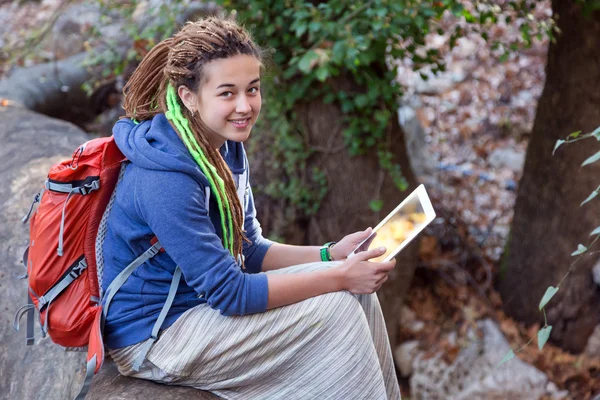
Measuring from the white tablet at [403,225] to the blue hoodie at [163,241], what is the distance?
1.56ft

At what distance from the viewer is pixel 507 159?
6477 millimetres

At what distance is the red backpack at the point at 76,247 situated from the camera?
223 cm

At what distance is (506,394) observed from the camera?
450 cm

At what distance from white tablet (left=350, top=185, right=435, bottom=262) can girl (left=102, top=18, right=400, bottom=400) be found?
136 mm

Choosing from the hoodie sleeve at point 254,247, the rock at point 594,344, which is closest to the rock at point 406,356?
the rock at point 594,344

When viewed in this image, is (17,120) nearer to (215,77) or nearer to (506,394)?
(215,77)

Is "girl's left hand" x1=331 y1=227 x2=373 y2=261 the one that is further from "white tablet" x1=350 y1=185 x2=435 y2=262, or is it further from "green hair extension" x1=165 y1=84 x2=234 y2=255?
"green hair extension" x1=165 y1=84 x2=234 y2=255

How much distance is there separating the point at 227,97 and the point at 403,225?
0.75m

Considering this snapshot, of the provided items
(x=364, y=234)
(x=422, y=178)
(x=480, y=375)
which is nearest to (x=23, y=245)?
(x=364, y=234)

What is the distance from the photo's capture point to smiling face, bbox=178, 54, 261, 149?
227 cm

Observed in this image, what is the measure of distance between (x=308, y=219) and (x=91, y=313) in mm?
2717

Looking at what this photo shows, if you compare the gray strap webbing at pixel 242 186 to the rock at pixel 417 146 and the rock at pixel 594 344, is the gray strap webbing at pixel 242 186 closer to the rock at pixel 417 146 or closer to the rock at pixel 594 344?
the rock at pixel 594 344

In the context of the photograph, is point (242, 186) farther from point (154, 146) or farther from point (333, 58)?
point (333, 58)

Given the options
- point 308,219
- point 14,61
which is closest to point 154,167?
point 308,219
